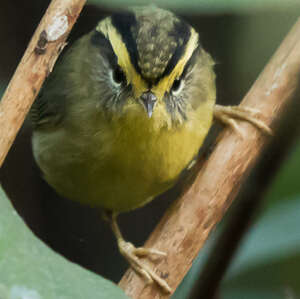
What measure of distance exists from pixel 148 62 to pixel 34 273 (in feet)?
2.77

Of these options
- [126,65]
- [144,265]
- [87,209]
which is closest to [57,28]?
[126,65]

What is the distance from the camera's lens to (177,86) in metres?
1.46

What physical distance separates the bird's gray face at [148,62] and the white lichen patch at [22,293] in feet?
2.68

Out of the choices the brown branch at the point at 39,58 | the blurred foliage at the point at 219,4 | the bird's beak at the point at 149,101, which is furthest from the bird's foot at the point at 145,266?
the blurred foliage at the point at 219,4

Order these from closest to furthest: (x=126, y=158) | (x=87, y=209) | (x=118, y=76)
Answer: (x=118, y=76), (x=126, y=158), (x=87, y=209)

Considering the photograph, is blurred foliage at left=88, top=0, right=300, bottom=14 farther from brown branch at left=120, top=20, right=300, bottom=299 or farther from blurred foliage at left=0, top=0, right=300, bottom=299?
brown branch at left=120, top=20, right=300, bottom=299

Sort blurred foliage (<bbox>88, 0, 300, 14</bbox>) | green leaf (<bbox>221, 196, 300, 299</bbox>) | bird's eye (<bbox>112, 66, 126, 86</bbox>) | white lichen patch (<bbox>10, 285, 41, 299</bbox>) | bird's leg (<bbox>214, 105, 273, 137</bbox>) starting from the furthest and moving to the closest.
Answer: bird's leg (<bbox>214, 105, 273, 137</bbox>)
bird's eye (<bbox>112, 66, 126, 86</bbox>)
green leaf (<bbox>221, 196, 300, 299</bbox>)
blurred foliage (<bbox>88, 0, 300, 14</bbox>)
white lichen patch (<bbox>10, 285, 41, 299</bbox>)

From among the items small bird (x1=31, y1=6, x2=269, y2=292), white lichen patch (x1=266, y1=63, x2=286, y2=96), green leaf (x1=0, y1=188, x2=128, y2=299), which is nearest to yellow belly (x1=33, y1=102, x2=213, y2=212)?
small bird (x1=31, y1=6, x2=269, y2=292)

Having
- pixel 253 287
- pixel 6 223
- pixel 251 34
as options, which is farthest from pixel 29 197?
pixel 6 223

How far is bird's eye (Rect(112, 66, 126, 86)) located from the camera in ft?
4.60

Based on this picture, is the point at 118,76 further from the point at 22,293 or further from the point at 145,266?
the point at 22,293

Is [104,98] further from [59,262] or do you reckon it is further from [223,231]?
[59,262]

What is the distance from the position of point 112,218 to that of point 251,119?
0.74m

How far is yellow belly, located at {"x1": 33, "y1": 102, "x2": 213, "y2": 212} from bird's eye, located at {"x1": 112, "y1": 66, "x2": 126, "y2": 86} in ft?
0.29
